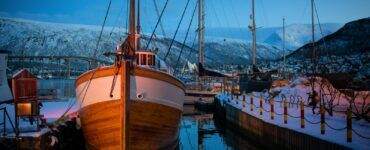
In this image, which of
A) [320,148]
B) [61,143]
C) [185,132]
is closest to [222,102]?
[185,132]

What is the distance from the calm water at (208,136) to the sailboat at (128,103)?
19.9 feet

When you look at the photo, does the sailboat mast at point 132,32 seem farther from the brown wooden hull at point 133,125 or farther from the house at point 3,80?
the house at point 3,80

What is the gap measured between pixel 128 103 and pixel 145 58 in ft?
11.9

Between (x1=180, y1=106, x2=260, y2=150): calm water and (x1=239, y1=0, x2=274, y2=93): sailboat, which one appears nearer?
(x1=180, y1=106, x2=260, y2=150): calm water

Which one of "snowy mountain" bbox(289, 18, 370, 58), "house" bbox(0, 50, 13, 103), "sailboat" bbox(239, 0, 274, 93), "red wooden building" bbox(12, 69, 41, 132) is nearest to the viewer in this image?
"red wooden building" bbox(12, 69, 41, 132)

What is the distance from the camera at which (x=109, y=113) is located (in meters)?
15.7

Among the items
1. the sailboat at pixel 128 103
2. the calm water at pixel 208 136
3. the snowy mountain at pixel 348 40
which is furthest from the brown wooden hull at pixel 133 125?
the snowy mountain at pixel 348 40

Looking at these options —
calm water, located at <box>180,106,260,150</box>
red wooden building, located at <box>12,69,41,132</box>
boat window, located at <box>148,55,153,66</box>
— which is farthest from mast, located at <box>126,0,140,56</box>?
calm water, located at <box>180,106,260,150</box>

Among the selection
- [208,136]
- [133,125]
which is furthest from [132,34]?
[208,136]

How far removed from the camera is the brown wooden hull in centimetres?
1549

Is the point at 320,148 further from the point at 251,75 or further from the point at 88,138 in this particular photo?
the point at 251,75

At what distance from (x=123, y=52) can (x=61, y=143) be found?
478 cm

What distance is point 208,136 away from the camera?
88.8 feet

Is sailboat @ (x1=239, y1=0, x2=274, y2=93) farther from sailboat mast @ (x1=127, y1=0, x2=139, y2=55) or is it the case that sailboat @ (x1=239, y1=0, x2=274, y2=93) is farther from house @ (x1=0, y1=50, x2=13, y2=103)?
sailboat mast @ (x1=127, y1=0, x2=139, y2=55)
